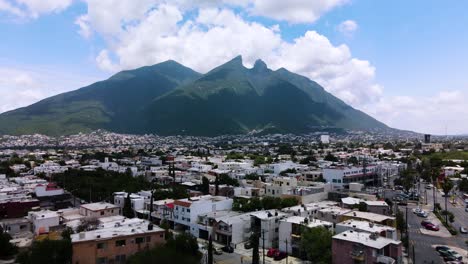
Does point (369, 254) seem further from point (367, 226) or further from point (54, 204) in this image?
point (54, 204)

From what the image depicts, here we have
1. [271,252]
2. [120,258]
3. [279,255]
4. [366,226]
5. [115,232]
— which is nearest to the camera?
[120,258]

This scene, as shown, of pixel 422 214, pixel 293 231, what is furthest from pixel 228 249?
pixel 422 214

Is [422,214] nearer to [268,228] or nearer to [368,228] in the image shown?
[368,228]

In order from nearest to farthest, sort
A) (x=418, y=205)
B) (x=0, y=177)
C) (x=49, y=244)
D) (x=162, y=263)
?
(x=162, y=263)
(x=49, y=244)
(x=418, y=205)
(x=0, y=177)

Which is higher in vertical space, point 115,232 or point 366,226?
point 366,226

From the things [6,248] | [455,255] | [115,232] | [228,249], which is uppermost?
[115,232]

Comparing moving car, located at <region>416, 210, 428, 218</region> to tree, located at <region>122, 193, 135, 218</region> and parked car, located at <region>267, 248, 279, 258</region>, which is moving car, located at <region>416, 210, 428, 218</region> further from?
tree, located at <region>122, 193, 135, 218</region>

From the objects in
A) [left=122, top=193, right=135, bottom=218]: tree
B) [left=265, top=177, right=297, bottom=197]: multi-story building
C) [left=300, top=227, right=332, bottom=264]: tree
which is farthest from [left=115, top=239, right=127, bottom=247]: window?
A: [left=265, top=177, right=297, bottom=197]: multi-story building

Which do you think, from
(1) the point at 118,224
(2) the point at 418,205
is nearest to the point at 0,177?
(1) the point at 118,224
